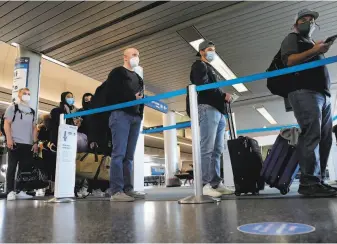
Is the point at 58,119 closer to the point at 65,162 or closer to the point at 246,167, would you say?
the point at 65,162

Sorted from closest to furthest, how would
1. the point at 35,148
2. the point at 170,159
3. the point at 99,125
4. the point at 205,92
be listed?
the point at 205,92 < the point at 99,125 < the point at 35,148 < the point at 170,159

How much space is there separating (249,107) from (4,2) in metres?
9.10

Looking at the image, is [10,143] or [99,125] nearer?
[99,125]

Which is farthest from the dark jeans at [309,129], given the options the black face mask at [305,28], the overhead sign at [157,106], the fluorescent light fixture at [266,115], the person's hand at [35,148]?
the fluorescent light fixture at [266,115]

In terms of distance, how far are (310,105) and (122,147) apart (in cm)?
167

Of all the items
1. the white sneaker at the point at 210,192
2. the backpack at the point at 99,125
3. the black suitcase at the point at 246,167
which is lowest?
the white sneaker at the point at 210,192

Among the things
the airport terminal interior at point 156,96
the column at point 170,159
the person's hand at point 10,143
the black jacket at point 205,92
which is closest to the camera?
the airport terminal interior at point 156,96

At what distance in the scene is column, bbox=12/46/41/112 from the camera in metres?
5.06

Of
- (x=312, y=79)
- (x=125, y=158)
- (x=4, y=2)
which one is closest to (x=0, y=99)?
(x=4, y=2)

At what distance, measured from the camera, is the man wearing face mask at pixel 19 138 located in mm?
3771

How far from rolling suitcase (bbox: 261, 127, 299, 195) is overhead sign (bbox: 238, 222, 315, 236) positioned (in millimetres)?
1484

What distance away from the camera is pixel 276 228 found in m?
1.01

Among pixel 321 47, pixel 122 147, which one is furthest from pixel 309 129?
pixel 122 147

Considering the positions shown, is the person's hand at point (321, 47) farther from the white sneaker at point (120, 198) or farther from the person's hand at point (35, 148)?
the person's hand at point (35, 148)
